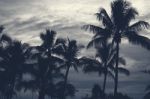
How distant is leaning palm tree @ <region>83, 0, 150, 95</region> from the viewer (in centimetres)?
3722

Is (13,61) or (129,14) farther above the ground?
(129,14)

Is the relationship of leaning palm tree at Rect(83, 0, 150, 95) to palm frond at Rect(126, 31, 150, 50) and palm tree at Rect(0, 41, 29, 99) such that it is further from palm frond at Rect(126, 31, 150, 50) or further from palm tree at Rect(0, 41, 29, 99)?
palm tree at Rect(0, 41, 29, 99)

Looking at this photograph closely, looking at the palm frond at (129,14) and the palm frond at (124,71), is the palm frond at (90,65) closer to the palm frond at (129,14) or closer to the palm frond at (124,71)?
the palm frond at (124,71)

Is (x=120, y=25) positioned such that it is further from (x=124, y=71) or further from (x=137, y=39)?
(x=124, y=71)

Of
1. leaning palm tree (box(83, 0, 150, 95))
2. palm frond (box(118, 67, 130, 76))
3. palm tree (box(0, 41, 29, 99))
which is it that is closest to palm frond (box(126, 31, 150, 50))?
leaning palm tree (box(83, 0, 150, 95))

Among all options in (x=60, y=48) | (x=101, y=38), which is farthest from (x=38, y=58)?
(x=101, y=38)

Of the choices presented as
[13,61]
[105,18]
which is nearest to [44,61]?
[13,61]

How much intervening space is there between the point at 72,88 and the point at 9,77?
86.5 feet

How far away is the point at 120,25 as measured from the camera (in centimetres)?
3753

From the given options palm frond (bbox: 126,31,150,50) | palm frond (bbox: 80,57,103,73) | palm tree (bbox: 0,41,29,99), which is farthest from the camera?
palm tree (bbox: 0,41,29,99)

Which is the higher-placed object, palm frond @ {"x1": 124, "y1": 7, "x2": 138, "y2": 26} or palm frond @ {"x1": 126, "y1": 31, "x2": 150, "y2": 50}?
palm frond @ {"x1": 124, "y1": 7, "x2": 138, "y2": 26}

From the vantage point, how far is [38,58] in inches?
2000

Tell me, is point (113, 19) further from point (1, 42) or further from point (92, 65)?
point (1, 42)

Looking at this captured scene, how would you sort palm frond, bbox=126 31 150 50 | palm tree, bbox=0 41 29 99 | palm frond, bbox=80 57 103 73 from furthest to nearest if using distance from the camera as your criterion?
palm tree, bbox=0 41 29 99
palm frond, bbox=80 57 103 73
palm frond, bbox=126 31 150 50
